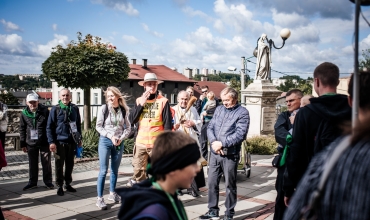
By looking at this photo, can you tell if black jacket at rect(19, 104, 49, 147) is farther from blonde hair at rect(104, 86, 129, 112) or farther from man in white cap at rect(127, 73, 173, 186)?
man in white cap at rect(127, 73, 173, 186)

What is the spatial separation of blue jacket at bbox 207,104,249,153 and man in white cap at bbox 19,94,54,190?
11.5 ft

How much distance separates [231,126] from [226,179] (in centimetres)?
77

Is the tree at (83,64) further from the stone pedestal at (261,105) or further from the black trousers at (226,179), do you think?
the black trousers at (226,179)

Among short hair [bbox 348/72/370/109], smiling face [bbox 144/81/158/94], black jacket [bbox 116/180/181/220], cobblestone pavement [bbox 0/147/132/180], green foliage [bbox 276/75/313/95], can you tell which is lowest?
cobblestone pavement [bbox 0/147/132/180]

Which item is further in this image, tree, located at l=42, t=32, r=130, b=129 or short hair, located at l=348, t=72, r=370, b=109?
tree, located at l=42, t=32, r=130, b=129

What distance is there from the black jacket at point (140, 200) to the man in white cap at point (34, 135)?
17.2ft

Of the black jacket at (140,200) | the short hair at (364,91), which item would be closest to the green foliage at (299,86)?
the short hair at (364,91)

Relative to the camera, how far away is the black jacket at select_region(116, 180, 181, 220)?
5.62ft

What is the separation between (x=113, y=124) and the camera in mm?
5547

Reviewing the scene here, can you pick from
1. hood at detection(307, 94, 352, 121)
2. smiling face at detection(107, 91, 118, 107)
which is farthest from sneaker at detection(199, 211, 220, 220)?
hood at detection(307, 94, 352, 121)

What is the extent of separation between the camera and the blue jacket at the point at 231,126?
4738mm

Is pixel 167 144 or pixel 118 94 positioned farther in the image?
pixel 118 94

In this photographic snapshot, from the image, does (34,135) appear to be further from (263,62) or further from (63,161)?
(263,62)

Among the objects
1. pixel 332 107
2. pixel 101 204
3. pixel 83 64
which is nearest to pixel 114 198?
pixel 101 204
